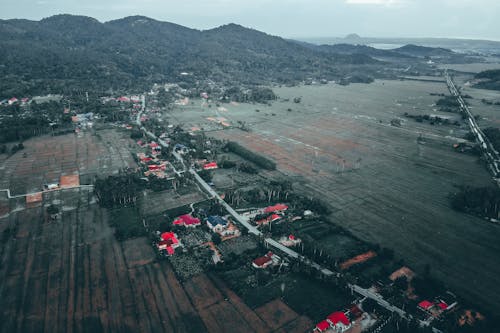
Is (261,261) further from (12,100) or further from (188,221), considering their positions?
(12,100)

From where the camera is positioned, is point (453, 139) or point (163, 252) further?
point (453, 139)

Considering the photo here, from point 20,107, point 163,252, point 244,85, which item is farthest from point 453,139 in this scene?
point 20,107

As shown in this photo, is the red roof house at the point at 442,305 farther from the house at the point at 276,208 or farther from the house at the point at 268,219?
the house at the point at 276,208

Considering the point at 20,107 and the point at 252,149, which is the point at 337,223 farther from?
the point at 20,107

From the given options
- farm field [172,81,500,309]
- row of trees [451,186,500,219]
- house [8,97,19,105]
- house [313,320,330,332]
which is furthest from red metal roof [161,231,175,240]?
house [8,97,19,105]

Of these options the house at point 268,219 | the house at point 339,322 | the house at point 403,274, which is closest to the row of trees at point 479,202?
the house at point 403,274

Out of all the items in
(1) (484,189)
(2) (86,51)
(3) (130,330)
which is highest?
(2) (86,51)
